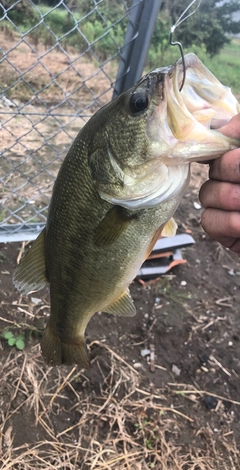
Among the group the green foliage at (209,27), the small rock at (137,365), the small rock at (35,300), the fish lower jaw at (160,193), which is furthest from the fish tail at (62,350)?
the green foliage at (209,27)

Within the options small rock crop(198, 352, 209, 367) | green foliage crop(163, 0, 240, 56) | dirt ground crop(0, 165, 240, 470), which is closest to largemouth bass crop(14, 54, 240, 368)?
dirt ground crop(0, 165, 240, 470)

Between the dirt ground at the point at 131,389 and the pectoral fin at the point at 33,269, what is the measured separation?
0.89m

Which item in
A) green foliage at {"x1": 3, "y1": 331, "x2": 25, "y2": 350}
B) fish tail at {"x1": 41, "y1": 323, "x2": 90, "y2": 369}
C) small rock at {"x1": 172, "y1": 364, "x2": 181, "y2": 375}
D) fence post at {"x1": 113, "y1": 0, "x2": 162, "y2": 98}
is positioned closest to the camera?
fish tail at {"x1": 41, "y1": 323, "x2": 90, "y2": 369}

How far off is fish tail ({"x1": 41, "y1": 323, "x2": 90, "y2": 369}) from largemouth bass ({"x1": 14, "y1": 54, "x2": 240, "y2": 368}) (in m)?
0.12

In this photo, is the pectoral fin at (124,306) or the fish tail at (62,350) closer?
the pectoral fin at (124,306)

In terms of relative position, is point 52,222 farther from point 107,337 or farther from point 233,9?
point 233,9

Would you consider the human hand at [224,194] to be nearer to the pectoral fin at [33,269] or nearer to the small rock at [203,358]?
the pectoral fin at [33,269]

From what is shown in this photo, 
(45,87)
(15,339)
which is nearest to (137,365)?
(15,339)

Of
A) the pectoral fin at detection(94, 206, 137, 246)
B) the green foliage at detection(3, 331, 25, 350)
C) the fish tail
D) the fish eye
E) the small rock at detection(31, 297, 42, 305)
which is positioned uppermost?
the fish eye

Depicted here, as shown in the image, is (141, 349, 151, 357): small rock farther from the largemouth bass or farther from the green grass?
the green grass

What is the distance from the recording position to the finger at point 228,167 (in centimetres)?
95

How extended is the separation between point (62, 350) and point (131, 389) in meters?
0.76

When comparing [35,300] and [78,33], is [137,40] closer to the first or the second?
[35,300]

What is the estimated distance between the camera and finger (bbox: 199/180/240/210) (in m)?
1.03
